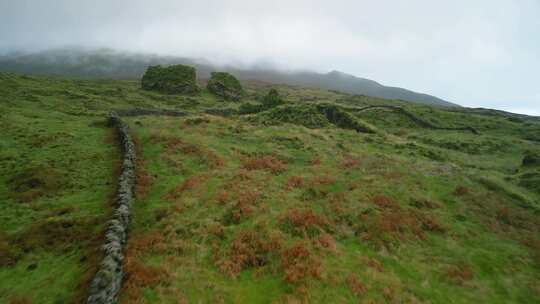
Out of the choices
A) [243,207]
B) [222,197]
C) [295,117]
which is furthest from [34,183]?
[295,117]

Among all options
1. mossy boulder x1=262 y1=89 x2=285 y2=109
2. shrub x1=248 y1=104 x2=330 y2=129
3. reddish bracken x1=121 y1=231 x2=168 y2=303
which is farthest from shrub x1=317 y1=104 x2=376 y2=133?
Result: reddish bracken x1=121 y1=231 x2=168 y2=303

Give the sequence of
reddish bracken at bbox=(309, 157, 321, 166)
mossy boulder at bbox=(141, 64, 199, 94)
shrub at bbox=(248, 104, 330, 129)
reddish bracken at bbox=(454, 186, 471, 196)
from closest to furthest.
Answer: reddish bracken at bbox=(454, 186, 471, 196)
reddish bracken at bbox=(309, 157, 321, 166)
shrub at bbox=(248, 104, 330, 129)
mossy boulder at bbox=(141, 64, 199, 94)

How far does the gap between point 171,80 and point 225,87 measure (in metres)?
18.4

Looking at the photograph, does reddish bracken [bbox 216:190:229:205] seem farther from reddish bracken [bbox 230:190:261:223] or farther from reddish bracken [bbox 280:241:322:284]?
reddish bracken [bbox 280:241:322:284]

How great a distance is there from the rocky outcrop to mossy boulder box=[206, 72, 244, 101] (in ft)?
261

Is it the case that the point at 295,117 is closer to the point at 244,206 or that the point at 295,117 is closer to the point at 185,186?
the point at 185,186

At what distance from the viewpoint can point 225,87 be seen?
105 m

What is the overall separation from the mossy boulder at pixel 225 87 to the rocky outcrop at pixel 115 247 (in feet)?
261

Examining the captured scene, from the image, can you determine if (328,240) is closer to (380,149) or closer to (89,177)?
(89,177)

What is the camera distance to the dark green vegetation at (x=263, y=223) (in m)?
13.0

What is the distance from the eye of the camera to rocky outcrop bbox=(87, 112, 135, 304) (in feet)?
38.0

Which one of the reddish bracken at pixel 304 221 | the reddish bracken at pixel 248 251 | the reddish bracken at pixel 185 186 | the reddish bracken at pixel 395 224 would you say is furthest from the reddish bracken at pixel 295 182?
the reddish bracken at pixel 248 251

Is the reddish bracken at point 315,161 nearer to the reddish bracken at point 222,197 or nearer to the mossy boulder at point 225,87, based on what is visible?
the reddish bracken at point 222,197

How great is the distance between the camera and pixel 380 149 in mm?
39875
